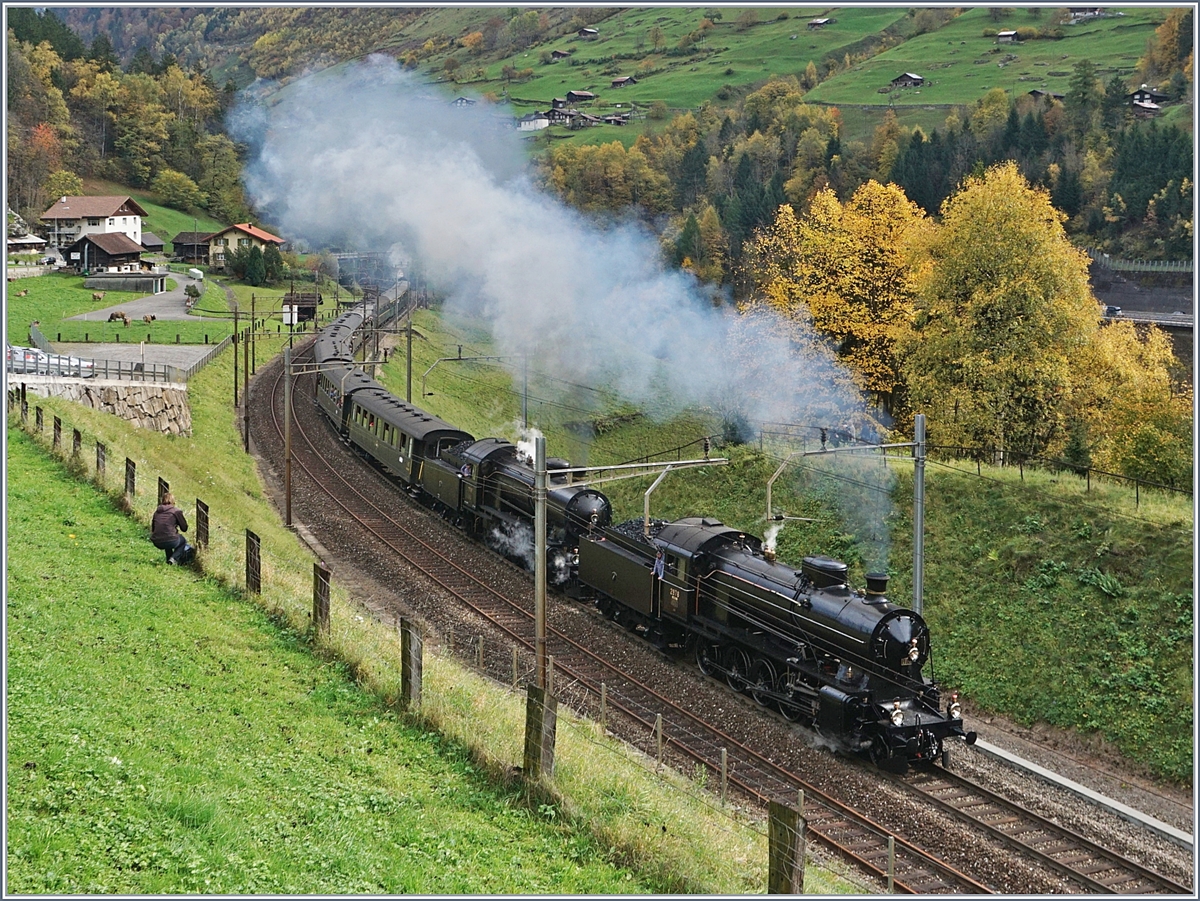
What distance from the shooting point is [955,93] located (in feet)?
486

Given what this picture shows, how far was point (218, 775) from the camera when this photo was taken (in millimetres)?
13266

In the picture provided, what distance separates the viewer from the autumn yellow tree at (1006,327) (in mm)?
37531

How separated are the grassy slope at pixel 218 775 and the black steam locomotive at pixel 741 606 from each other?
720 cm

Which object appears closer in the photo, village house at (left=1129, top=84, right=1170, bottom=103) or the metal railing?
the metal railing

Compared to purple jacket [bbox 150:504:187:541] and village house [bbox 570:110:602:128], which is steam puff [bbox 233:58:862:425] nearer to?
purple jacket [bbox 150:504:187:541]

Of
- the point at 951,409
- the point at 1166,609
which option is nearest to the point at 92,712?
the point at 1166,609

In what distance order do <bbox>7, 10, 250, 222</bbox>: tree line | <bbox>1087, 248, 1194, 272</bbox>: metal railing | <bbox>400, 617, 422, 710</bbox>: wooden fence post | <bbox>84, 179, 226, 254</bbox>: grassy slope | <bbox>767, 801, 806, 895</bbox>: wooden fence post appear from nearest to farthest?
<bbox>767, 801, 806, 895</bbox>: wooden fence post
<bbox>400, 617, 422, 710</bbox>: wooden fence post
<bbox>1087, 248, 1194, 272</bbox>: metal railing
<bbox>84, 179, 226, 254</bbox>: grassy slope
<bbox>7, 10, 250, 222</bbox>: tree line

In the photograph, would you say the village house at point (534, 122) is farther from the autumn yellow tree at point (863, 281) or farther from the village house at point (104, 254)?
the autumn yellow tree at point (863, 281)

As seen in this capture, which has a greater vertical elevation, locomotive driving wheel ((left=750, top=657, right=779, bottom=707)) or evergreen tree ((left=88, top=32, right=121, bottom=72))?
evergreen tree ((left=88, top=32, right=121, bottom=72))

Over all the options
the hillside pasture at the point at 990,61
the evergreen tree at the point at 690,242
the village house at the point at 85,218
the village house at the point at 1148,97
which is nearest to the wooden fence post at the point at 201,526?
the evergreen tree at the point at 690,242

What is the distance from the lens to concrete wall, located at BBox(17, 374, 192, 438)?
42.2 metres

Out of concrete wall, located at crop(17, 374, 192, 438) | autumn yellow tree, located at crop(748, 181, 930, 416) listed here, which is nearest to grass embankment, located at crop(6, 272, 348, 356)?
concrete wall, located at crop(17, 374, 192, 438)

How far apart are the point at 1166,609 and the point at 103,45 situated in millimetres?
165195

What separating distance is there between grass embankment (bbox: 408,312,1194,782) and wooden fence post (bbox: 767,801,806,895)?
12.8m
